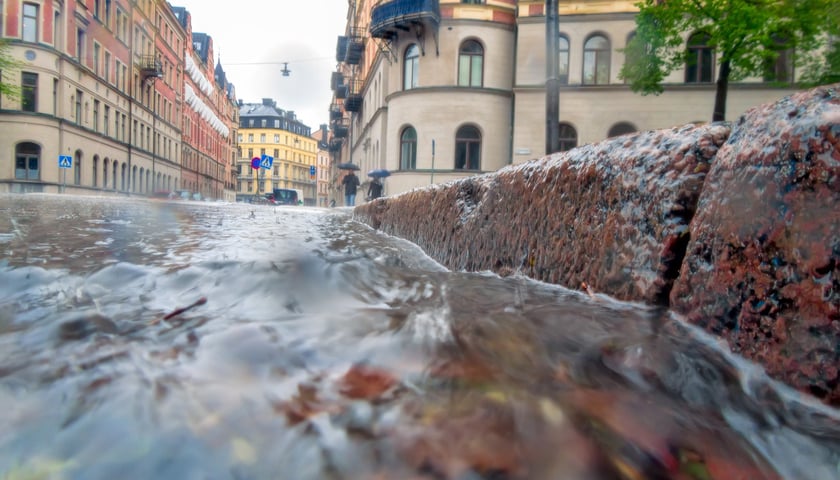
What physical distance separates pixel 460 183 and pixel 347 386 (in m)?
2.69

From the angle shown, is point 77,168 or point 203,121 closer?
point 77,168

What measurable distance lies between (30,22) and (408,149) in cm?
2065

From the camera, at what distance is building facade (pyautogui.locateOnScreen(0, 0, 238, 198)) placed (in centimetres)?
2589

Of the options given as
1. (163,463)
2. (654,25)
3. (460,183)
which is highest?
(654,25)

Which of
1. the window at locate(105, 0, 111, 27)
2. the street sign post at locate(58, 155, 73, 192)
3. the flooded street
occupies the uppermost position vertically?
the window at locate(105, 0, 111, 27)

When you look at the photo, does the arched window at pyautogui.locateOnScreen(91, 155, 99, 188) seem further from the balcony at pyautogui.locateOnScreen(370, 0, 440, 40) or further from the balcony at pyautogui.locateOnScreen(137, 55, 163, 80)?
the balcony at pyautogui.locateOnScreen(370, 0, 440, 40)

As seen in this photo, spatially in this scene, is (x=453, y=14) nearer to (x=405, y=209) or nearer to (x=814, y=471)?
(x=405, y=209)

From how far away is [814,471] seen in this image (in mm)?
886

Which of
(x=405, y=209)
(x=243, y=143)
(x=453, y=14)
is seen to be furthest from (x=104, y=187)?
(x=243, y=143)

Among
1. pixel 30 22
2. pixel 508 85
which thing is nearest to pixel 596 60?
pixel 508 85

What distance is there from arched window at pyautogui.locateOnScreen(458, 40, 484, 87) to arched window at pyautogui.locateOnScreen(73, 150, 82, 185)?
2241 cm

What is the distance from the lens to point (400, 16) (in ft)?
65.9

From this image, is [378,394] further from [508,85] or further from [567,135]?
[508,85]

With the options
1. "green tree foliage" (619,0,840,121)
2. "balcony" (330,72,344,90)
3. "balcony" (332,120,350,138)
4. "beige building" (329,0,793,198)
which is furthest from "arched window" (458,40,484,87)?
"balcony" (330,72,344,90)
